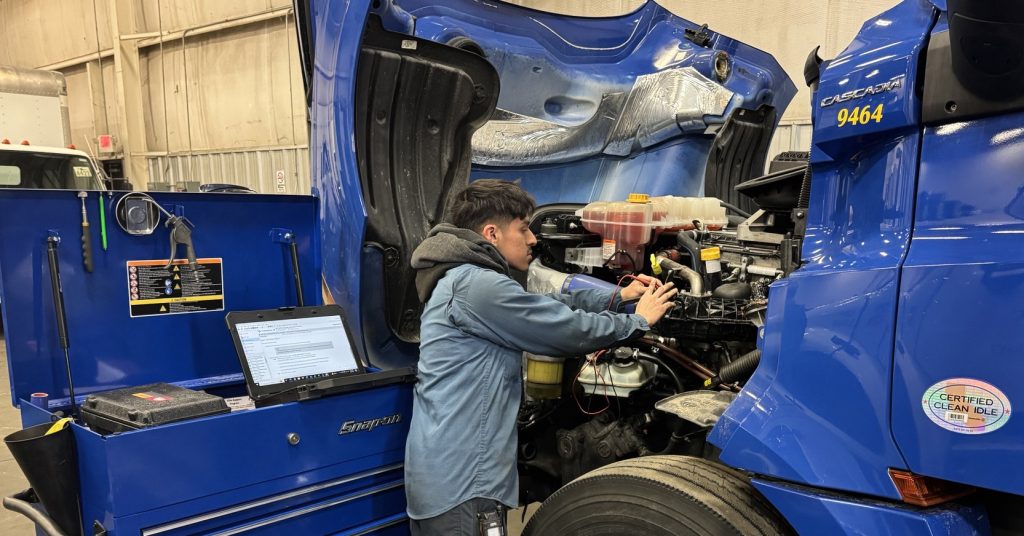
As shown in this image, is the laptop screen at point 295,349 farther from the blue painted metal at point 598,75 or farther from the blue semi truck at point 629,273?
the blue painted metal at point 598,75

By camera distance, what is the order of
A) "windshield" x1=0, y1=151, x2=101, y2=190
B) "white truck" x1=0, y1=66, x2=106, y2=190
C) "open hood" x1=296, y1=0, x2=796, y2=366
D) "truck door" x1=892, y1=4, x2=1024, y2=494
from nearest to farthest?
1. "truck door" x1=892, y1=4, x2=1024, y2=494
2. "open hood" x1=296, y1=0, x2=796, y2=366
3. "windshield" x1=0, y1=151, x2=101, y2=190
4. "white truck" x1=0, y1=66, x2=106, y2=190

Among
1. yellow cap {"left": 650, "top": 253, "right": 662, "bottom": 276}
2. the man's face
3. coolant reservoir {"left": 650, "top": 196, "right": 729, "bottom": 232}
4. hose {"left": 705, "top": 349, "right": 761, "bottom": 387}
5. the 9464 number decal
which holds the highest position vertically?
the 9464 number decal

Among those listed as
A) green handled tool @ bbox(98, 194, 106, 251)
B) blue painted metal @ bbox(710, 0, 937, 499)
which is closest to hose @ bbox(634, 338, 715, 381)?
blue painted metal @ bbox(710, 0, 937, 499)

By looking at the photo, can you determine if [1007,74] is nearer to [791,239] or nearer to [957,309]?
[957,309]

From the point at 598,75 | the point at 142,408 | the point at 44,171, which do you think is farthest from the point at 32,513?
the point at 44,171

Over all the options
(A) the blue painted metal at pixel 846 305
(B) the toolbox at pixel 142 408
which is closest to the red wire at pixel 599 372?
(A) the blue painted metal at pixel 846 305

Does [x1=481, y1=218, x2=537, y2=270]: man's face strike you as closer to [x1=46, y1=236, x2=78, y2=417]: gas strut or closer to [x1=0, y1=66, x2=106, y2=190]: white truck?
[x1=46, y1=236, x2=78, y2=417]: gas strut

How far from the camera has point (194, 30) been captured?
10.9 metres

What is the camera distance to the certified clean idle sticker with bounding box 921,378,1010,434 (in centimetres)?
104

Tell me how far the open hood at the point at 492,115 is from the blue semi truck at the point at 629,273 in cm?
1

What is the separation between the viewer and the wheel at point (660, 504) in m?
1.44

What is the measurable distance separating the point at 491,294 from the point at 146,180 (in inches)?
489

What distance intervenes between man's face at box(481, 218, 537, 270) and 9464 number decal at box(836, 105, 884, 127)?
1.01 metres

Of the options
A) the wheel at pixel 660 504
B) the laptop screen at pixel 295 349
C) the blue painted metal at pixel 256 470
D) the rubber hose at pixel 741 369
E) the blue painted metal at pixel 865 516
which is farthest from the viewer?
the laptop screen at pixel 295 349
